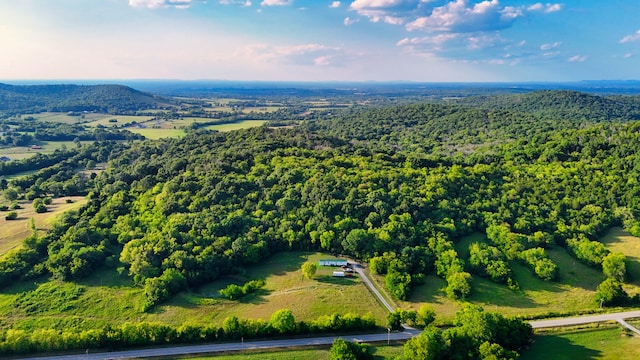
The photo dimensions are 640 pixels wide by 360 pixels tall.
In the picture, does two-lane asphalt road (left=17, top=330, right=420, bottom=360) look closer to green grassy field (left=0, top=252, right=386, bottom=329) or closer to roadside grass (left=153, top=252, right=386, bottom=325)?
roadside grass (left=153, top=252, right=386, bottom=325)

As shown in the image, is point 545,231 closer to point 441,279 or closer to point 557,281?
point 557,281

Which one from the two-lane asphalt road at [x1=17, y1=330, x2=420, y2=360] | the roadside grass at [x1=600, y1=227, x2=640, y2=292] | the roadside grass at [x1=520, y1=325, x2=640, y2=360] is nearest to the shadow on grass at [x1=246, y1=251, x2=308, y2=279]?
the two-lane asphalt road at [x1=17, y1=330, x2=420, y2=360]

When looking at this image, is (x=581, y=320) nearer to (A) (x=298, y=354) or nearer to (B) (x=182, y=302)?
(A) (x=298, y=354)

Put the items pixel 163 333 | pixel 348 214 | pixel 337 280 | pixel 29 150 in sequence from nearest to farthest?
pixel 163 333, pixel 337 280, pixel 348 214, pixel 29 150

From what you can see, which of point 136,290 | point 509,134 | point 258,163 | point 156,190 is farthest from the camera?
point 509,134

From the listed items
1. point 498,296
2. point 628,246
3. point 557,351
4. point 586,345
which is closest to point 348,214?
point 498,296

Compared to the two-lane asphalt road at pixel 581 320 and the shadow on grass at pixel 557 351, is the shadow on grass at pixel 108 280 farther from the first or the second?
the two-lane asphalt road at pixel 581 320

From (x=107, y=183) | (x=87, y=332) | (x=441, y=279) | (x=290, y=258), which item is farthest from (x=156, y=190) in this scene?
(x=441, y=279)

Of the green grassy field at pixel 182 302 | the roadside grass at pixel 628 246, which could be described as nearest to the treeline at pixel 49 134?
the green grassy field at pixel 182 302
